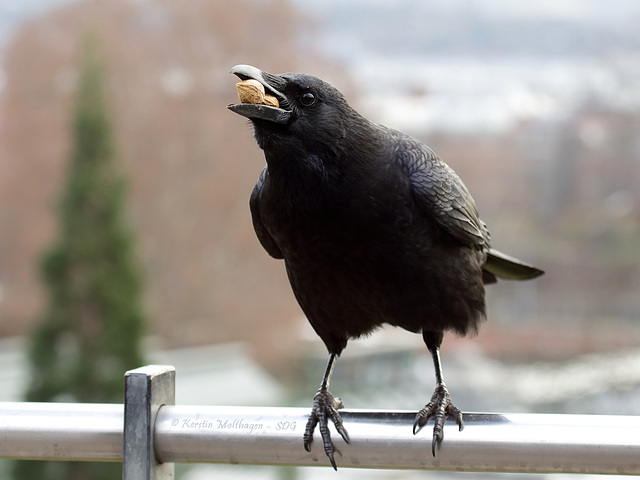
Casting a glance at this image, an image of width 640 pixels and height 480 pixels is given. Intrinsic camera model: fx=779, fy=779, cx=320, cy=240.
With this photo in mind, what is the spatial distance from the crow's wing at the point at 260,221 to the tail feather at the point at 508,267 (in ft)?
2.05

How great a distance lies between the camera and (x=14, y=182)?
1119 centimetres

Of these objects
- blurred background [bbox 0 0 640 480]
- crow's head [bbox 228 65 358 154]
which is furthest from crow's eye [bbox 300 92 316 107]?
blurred background [bbox 0 0 640 480]

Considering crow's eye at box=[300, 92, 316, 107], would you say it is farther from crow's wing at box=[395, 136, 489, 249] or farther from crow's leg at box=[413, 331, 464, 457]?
crow's leg at box=[413, 331, 464, 457]

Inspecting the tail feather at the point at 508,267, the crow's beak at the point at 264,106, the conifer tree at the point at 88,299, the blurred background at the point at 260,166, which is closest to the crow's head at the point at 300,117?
the crow's beak at the point at 264,106

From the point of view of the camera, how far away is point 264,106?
162 centimetres

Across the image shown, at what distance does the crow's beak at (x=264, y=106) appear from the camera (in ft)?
5.21

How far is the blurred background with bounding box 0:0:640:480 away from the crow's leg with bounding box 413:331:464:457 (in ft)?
28.2

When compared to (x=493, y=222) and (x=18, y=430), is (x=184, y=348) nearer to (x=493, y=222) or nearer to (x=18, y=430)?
(x=493, y=222)

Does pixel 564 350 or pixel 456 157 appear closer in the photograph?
pixel 456 157

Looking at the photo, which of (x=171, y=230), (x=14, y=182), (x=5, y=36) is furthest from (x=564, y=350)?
(x=5, y=36)

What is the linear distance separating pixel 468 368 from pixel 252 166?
4334mm

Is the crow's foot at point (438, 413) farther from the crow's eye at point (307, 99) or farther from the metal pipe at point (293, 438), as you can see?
the crow's eye at point (307, 99)

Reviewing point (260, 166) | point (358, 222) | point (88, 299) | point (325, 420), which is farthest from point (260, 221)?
point (260, 166)

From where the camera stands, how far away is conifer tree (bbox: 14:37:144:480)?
7.43 m
